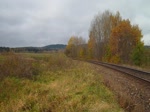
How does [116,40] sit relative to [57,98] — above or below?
above

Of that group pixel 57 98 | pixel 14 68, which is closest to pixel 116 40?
pixel 14 68

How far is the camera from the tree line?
43.2m

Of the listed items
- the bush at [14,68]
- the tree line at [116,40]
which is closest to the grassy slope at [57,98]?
the bush at [14,68]

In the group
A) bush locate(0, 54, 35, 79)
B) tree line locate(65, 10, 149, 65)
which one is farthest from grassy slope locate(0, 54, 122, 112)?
tree line locate(65, 10, 149, 65)

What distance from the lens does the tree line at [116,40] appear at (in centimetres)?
4320

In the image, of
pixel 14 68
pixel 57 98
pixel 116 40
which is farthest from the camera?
pixel 116 40

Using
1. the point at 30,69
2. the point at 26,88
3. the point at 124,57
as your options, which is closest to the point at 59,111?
the point at 26,88

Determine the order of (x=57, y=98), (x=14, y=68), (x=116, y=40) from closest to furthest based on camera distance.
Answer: (x=57, y=98), (x=14, y=68), (x=116, y=40)

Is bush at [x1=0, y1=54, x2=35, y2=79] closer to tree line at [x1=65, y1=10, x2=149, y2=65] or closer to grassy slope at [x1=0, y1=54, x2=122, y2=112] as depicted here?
grassy slope at [x1=0, y1=54, x2=122, y2=112]

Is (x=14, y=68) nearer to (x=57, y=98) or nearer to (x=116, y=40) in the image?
(x=57, y=98)

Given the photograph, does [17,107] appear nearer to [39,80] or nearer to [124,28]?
[39,80]

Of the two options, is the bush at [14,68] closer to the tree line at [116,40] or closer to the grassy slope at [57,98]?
the grassy slope at [57,98]

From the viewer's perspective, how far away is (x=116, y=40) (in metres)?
49.3

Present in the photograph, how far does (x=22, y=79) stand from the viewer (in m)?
15.7
